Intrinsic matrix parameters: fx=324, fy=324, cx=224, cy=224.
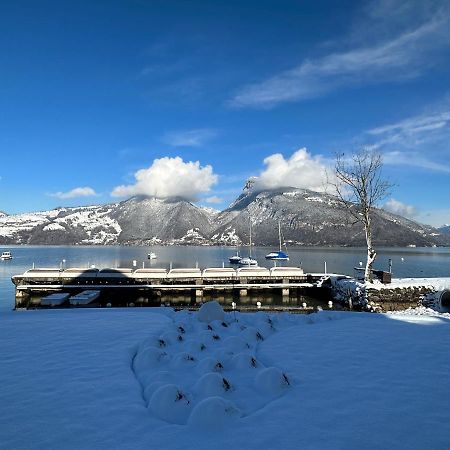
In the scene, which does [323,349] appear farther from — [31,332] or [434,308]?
[434,308]

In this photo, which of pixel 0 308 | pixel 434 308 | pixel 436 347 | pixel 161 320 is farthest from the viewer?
pixel 0 308

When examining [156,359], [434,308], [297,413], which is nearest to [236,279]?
[434,308]

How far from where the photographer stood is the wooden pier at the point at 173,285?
37.3 m

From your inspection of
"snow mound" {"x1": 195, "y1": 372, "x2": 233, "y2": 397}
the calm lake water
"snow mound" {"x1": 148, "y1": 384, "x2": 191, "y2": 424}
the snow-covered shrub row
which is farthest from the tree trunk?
the calm lake water

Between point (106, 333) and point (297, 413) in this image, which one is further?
point (106, 333)

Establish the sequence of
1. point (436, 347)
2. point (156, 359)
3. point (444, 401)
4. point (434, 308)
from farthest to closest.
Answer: point (434, 308), point (436, 347), point (156, 359), point (444, 401)

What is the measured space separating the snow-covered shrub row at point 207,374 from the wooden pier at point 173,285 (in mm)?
25454

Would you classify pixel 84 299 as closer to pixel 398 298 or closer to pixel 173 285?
pixel 173 285

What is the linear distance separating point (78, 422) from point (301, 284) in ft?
114

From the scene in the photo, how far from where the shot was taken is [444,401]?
641 centimetres

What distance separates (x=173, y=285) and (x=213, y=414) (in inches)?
1292

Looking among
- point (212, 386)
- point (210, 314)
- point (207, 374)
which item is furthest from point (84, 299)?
point (212, 386)

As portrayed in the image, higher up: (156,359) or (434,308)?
(156,359)

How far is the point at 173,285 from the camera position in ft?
124
